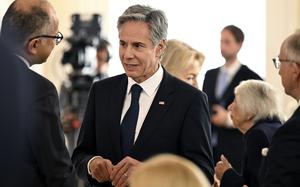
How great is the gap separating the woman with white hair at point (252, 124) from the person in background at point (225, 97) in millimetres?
1823

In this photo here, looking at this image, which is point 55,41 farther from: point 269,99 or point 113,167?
point 269,99

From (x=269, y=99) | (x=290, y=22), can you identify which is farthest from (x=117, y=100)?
(x=290, y=22)

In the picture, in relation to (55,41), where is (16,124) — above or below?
below

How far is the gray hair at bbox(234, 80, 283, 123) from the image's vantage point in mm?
4328

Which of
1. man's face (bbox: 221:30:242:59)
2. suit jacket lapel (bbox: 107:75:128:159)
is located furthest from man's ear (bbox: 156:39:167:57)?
man's face (bbox: 221:30:242:59)

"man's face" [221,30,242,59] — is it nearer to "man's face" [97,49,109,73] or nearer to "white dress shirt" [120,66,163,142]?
"man's face" [97,49,109,73]

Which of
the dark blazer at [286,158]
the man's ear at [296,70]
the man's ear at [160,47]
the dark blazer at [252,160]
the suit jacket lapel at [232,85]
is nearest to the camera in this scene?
the dark blazer at [286,158]

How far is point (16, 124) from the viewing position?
313 cm

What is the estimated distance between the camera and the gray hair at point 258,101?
4.33m

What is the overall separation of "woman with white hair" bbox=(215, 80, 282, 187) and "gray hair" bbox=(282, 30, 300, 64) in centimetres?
86

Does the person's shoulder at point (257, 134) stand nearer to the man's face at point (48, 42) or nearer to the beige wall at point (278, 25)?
the man's face at point (48, 42)

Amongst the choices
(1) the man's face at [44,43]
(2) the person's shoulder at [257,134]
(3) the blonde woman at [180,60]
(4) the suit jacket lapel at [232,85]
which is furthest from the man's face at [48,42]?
(4) the suit jacket lapel at [232,85]

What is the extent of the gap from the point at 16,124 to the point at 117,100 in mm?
642

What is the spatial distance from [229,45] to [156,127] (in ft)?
12.2
